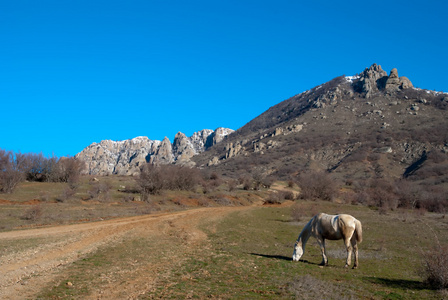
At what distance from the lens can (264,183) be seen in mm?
75062

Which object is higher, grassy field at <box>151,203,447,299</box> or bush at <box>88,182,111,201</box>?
bush at <box>88,182,111,201</box>

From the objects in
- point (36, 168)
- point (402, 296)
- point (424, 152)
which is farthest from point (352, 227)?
point (424, 152)

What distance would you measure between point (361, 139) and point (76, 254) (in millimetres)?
104963

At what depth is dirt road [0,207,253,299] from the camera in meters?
10.3

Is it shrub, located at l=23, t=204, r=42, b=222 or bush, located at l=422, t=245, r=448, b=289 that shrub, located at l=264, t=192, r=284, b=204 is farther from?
bush, located at l=422, t=245, r=448, b=289

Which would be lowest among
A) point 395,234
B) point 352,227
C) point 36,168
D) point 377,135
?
point 395,234

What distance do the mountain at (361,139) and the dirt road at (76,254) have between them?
199ft

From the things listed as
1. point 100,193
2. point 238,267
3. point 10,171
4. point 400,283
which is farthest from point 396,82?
point 238,267

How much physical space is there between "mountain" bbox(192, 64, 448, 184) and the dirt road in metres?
60.6

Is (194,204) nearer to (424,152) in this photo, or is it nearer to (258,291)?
(258,291)

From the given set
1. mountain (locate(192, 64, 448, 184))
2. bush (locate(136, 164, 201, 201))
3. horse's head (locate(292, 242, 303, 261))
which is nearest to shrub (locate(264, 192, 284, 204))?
bush (locate(136, 164, 201, 201))

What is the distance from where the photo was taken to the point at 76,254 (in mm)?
15617

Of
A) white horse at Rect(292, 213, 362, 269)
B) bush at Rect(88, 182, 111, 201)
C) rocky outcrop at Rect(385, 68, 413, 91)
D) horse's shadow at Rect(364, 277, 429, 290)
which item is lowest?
horse's shadow at Rect(364, 277, 429, 290)

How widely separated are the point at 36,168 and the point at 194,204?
28.6 metres
